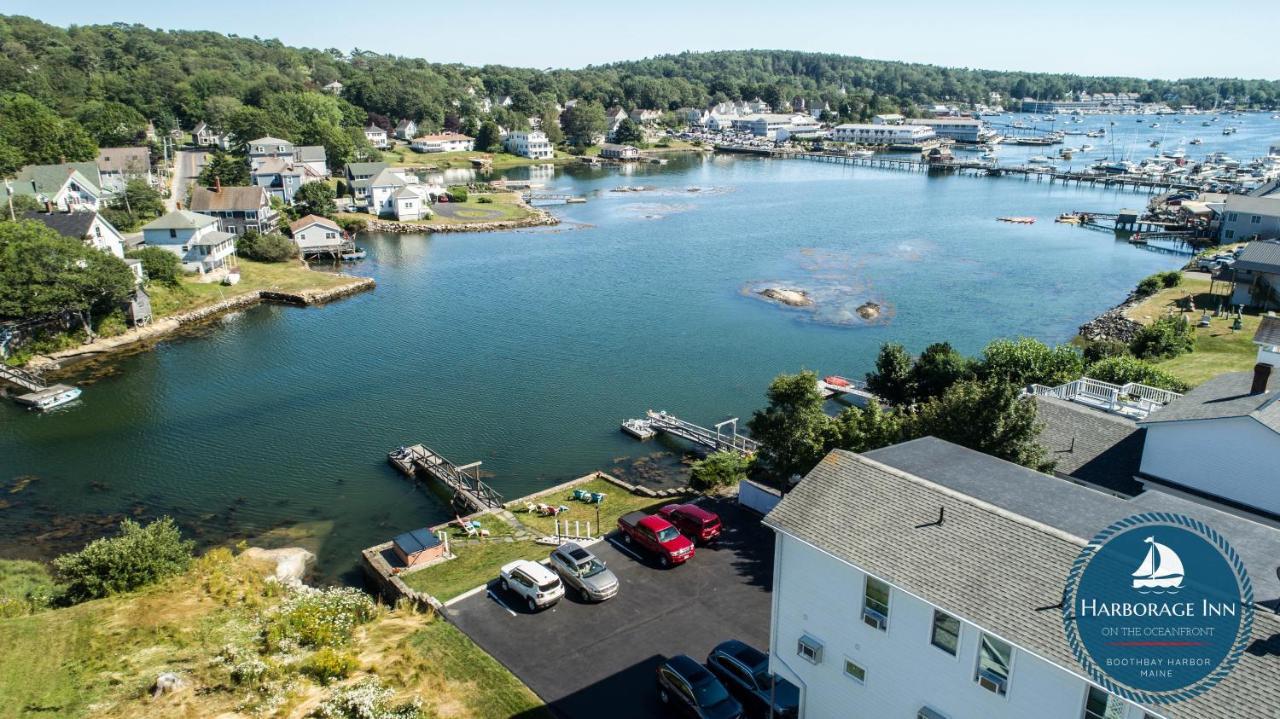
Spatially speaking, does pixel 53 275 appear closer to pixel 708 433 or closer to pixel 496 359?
pixel 496 359

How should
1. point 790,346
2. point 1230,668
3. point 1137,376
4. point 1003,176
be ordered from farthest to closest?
point 1003,176 < point 790,346 < point 1137,376 < point 1230,668

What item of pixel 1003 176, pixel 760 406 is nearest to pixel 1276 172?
pixel 1003 176

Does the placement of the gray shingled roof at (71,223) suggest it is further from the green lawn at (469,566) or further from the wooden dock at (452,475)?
the green lawn at (469,566)

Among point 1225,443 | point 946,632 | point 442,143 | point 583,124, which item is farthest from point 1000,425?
point 583,124

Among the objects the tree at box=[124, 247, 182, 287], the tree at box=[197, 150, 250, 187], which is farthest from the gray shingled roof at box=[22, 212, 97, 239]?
the tree at box=[197, 150, 250, 187]

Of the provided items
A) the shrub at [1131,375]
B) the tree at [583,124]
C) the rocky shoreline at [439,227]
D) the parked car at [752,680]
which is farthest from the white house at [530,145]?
the parked car at [752,680]

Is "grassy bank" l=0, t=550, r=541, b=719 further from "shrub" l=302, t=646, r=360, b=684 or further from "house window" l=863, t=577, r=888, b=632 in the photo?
"house window" l=863, t=577, r=888, b=632

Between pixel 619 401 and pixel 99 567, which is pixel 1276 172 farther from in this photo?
pixel 99 567
